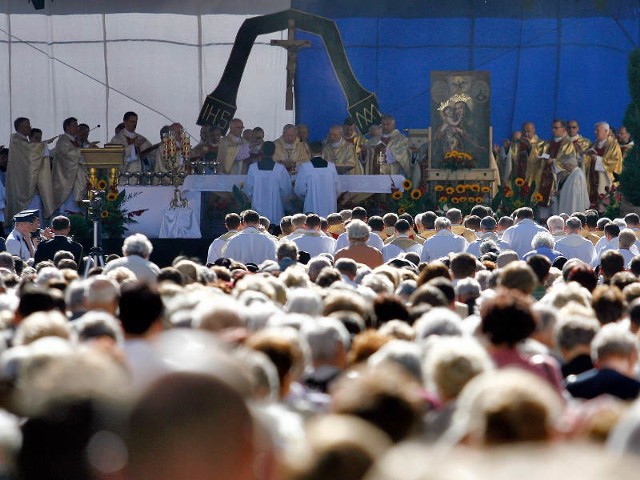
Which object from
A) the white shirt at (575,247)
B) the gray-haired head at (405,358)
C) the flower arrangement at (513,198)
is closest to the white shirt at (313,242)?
the white shirt at (575,247)

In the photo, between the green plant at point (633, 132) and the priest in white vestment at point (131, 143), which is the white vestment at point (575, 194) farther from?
the priest in white vestment at point (131, 143)

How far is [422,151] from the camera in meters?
24.3

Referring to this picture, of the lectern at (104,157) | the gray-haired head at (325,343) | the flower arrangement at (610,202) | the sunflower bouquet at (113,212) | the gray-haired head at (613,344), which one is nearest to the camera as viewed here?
the gray-haired head at (613,344)

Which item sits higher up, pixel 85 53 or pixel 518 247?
pixel 85 53

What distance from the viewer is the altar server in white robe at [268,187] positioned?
22.2 meters

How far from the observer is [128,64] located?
2664 centimetres

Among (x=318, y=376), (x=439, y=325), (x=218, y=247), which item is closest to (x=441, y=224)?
(x=218, y=247)

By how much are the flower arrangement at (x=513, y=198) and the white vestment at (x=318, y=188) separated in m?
2.52

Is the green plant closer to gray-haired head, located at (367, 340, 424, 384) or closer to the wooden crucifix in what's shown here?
the wooden crucifix

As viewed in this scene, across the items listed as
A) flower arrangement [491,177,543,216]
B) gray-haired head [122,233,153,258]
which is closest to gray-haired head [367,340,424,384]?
gray-haired head [122,233,153,258]

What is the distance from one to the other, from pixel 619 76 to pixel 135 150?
9369 mm

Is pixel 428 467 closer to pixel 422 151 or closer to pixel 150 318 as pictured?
pixel 150 318

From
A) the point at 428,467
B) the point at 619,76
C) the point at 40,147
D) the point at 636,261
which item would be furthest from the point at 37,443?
the point at 619,76

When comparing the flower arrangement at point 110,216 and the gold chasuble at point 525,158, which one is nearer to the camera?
the flower arrangement at point 110,216
